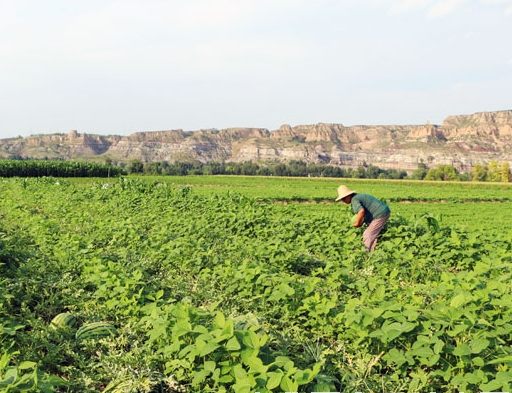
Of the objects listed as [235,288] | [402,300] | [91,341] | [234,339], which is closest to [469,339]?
[402,300]

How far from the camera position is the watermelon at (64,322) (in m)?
4.55

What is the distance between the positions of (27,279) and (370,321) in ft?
14.9

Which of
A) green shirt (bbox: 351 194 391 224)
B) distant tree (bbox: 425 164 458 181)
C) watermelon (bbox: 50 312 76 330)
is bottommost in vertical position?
distant tree (bbox: 425 164 458 181)

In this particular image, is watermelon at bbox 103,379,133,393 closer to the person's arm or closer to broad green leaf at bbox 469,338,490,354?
broad green leaf at bbox 469,338,490,354

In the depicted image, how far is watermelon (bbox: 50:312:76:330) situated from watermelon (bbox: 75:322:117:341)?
244mm

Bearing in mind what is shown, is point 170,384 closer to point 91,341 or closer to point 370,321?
point 91,341

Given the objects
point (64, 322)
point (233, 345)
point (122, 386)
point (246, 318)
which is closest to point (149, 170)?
point (64, 322)

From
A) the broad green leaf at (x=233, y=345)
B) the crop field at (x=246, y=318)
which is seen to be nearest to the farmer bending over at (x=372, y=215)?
the crop field at (x=246, y=318)

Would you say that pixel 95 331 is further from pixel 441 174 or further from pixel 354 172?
pixel 354 172

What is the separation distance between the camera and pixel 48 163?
58.3 m

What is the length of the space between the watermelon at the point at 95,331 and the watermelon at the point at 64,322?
0.80 ft

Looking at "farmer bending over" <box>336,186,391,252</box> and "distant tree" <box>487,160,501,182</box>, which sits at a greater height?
"farmer bending over" <box>336,186,391,252</box>

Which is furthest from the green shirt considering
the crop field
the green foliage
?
the green foliage

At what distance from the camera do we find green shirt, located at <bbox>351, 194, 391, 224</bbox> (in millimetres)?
9023
